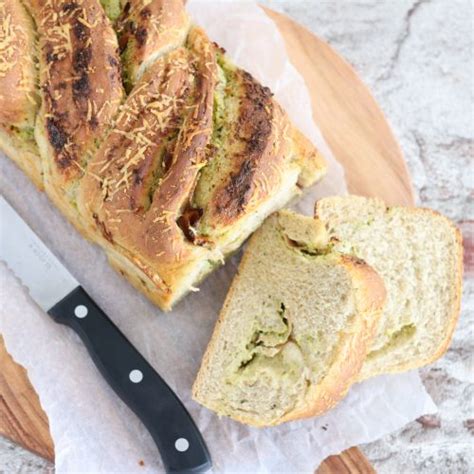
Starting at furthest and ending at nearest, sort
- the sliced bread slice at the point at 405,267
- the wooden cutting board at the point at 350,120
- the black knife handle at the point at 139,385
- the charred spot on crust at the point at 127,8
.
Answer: the wooden cutting board at the point at 350,120, the sliced bread slice at the point at 405,267, the black knife handle at the point at 139,385, the charred spot on crust at the point at 127,8

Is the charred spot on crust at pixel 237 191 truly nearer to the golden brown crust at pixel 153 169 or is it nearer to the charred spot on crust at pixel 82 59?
the golden brown crust at pixel 153 169

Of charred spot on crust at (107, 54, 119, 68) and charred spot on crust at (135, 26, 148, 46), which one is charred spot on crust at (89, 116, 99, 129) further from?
charred spot on crust at (135, 26, 148, 46)

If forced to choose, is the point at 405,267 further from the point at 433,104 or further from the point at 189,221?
the point at 433,104

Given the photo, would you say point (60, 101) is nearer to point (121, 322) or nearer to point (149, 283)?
point (149, 283)

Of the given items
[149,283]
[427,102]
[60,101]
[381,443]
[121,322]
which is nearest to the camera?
[60,101]

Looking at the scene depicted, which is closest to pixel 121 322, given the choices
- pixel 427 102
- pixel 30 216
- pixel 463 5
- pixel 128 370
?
pixel 128 370

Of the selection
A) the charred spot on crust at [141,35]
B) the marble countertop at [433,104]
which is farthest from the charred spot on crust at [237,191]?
the marble countertop at [433,104]

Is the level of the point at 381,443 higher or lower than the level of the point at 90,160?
lower
